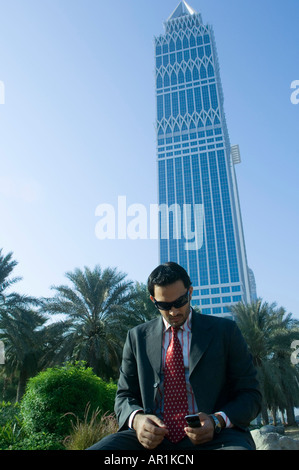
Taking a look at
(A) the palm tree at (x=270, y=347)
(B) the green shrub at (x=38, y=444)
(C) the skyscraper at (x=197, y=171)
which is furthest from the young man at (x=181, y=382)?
(C) the skyscraper at (x=197, y=171)

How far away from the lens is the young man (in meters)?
1.98

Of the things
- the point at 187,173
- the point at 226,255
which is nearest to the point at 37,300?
the point at 226,255

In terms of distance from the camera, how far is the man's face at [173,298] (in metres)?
2.35

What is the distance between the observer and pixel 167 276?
7.80 feet

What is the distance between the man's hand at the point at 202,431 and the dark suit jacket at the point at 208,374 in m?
0.18

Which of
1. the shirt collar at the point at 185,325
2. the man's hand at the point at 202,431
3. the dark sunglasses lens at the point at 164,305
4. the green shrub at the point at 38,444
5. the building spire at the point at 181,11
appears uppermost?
the building spire at the point at 181,11

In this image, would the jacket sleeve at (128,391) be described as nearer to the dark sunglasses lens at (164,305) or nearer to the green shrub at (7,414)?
the dark sunglasses lens at (164,305)

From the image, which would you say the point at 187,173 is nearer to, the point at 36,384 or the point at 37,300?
the point at 37,300

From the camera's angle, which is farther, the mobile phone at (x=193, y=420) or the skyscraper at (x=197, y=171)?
the skyscraper at (x=197, y=171)

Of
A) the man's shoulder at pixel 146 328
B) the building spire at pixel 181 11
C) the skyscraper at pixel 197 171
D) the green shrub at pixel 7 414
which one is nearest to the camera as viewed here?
the man's shoulder at pixel 146 328

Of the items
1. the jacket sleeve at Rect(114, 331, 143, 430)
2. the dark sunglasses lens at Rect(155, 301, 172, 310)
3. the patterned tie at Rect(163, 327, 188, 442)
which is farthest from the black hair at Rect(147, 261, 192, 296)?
the jacket sleeve at Rect(114, 331, 143, 430)

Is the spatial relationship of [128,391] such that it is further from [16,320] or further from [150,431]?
[16,320]

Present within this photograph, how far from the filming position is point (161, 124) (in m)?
133
